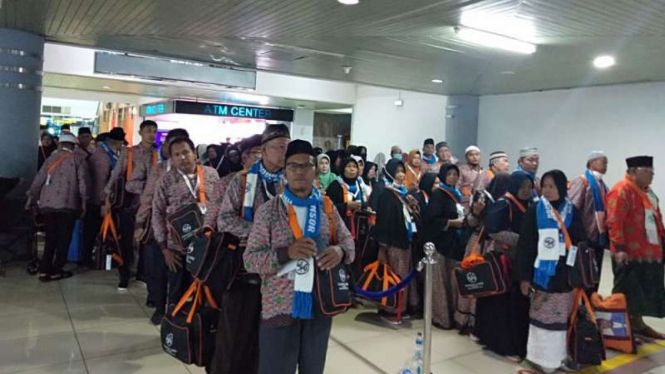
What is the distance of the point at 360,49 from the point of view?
7125mm

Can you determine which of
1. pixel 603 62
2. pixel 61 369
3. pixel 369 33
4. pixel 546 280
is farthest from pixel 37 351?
pixel 603 62

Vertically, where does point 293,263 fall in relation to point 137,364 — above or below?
above

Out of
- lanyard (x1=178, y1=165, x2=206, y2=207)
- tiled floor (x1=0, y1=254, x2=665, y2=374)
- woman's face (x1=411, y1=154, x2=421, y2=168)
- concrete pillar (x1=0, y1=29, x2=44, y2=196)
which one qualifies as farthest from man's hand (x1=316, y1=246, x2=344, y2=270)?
concrete pillar (x1=0, y1=29, x2=44, y2=196)

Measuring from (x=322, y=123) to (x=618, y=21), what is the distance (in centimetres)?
1381

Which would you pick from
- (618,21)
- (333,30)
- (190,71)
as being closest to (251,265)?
(333,30)

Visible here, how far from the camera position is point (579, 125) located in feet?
32.4

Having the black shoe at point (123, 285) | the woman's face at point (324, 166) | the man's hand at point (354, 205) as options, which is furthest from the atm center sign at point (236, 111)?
the man's hand at point (354, 205)

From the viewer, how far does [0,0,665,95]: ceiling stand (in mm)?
4941

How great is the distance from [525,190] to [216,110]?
11907 millimetres

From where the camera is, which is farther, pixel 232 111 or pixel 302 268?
pixel 232 111

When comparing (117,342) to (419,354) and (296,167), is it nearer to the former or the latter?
(419,354)

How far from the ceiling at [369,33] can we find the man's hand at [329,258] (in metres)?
3.26

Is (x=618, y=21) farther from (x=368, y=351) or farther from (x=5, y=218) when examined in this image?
(x=5, y=218)

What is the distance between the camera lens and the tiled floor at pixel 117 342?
354 cm
